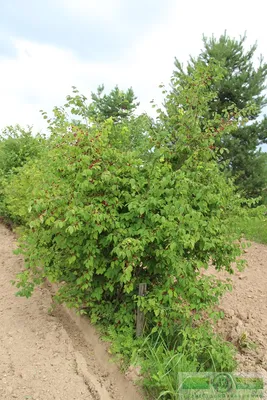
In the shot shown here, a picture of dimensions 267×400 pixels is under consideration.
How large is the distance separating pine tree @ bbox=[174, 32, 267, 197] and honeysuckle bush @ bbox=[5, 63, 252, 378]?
358 inches

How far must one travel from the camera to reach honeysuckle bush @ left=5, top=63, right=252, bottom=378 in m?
3.06

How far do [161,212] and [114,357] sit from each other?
1429mm

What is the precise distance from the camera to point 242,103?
12719 millimetres

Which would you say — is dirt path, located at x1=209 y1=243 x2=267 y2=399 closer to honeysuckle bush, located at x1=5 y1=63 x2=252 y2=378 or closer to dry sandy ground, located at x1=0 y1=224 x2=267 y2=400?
dry sandy ground, located at x1=0 y1=224 x2=267 y2=400

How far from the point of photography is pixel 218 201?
336cm

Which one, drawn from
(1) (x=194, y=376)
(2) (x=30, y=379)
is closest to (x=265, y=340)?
(1) (x=194, y=376)

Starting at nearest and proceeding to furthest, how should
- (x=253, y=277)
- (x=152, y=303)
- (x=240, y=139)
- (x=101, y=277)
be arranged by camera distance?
(x=152, y=303), (x=101, y=277), (x=253, y=277), (x=240, y=139)

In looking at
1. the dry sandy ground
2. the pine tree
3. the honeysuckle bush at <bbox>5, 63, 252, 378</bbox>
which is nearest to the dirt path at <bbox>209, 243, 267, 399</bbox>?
the dry sandy ground

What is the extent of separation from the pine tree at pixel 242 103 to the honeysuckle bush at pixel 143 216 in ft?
29.8

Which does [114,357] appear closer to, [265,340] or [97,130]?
[265,340]
